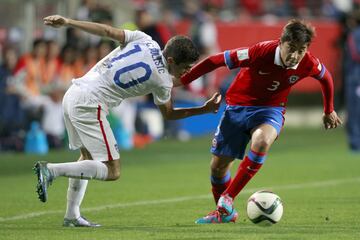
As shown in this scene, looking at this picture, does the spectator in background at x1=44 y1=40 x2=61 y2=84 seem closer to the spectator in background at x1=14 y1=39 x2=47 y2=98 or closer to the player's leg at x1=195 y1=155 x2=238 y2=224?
the spectator in background at x1=14 y1=39 x2=47 y2=98

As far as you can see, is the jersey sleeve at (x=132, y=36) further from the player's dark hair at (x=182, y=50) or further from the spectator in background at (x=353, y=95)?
the spectator in background at (x=353, y=95)

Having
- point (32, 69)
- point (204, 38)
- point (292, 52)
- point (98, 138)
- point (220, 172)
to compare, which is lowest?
point (204, 38)

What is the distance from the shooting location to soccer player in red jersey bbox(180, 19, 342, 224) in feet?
31.5

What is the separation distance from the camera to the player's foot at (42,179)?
8.80 meters

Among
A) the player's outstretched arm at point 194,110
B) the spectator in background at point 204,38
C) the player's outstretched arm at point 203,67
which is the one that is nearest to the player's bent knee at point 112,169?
the player's outstretched arm at point 194,110

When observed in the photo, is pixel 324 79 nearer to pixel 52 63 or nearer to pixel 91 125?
pixel 91 125

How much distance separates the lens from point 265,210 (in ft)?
30.2

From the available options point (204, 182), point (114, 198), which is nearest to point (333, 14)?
point (204, 182)

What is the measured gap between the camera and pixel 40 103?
19781mm

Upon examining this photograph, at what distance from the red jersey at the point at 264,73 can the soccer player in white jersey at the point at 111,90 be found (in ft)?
2.32

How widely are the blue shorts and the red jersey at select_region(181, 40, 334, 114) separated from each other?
8 centimetres

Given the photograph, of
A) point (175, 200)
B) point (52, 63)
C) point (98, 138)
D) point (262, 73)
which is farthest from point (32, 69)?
point (98, 138)

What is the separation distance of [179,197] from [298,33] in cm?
363

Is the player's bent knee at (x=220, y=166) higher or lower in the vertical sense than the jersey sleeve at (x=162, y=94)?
lower
